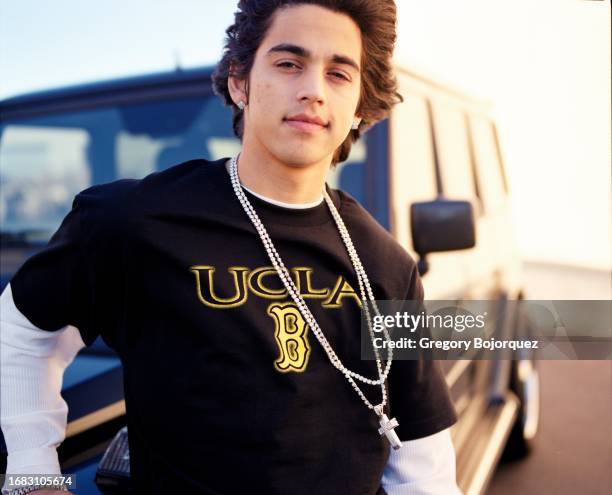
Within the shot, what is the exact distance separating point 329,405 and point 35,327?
1.83 ft

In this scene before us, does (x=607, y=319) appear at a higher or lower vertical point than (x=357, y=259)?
lower

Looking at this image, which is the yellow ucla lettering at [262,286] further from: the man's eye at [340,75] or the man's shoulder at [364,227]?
the man's eye at [340,75]

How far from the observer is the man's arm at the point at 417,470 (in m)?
1.36

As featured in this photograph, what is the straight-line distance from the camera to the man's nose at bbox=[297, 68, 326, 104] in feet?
3.88

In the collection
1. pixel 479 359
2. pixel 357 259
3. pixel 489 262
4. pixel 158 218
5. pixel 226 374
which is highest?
pixel 158 218

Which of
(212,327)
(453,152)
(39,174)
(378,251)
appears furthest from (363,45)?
(453,152)

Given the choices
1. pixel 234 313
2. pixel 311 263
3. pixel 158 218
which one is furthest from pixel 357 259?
pixel 158 218

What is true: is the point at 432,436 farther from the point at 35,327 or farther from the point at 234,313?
the point at 35,327

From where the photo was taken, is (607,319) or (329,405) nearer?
(329,405)

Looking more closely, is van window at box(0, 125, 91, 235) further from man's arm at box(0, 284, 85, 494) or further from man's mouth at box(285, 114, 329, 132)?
man's mouth at box(285, 114, 329, 132)

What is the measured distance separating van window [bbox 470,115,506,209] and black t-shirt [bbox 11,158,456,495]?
2.76m

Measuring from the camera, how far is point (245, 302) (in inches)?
45.5

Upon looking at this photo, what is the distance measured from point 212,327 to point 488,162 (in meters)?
3.50

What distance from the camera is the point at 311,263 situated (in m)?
1.24
